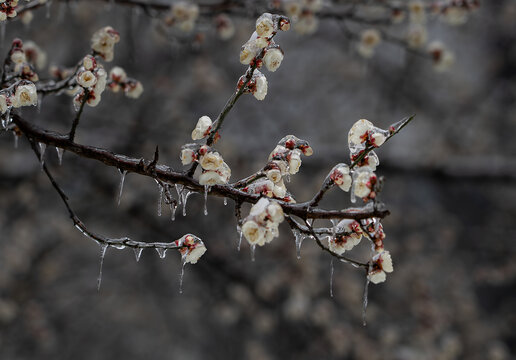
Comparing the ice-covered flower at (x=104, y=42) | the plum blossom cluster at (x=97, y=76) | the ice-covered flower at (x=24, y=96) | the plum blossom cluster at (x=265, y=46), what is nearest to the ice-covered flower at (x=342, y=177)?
the plum blossom cluster at (x=265, y=46)

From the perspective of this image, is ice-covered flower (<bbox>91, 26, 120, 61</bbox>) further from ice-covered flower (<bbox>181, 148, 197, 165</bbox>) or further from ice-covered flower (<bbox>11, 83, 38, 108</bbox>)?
ice-covered flower (<bbox>181, 148, 197, 165</bbox>)

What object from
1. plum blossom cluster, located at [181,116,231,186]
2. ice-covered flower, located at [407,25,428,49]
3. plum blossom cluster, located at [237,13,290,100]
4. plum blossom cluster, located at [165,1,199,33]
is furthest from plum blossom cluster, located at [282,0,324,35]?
plum blossom cluster, located at [181,116,231,186]

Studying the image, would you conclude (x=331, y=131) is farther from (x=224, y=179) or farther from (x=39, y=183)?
(x=224, y=179)

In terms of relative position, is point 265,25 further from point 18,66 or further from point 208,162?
point 18,66

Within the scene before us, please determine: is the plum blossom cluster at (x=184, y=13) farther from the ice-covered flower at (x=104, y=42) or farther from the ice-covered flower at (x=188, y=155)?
the ice-covered flower at (x=188, y=155)

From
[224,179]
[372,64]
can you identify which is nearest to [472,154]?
[372,64]

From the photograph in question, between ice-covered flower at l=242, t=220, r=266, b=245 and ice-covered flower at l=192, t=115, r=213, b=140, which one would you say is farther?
ice-covered flower at l=192, t=115, r=213, b=140
